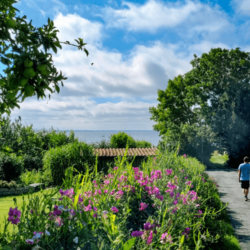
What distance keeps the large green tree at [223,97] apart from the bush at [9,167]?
1643cm

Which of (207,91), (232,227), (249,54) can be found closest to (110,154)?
(232,227)

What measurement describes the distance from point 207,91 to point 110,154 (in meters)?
15.1

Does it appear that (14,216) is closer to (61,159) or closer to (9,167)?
(61,159)

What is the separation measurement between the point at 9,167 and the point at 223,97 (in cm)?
2023

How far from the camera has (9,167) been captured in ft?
41.0

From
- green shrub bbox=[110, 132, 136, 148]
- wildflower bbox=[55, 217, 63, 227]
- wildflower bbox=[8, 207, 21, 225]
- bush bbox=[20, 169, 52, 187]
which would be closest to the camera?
wildflower bbox=[8, 207, 21, 225]

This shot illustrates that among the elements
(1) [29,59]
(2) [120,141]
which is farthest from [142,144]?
(1) [29,59]

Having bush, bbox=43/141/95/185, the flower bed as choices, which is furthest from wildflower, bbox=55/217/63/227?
bush, bbox=43/141/95/185

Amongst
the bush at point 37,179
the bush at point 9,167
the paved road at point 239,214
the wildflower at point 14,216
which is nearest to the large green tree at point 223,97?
the paved road at point 239,214

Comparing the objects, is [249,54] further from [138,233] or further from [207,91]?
[138,233]

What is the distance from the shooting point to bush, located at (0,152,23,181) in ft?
40.4

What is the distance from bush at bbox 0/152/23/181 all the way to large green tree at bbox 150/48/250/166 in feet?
53.9

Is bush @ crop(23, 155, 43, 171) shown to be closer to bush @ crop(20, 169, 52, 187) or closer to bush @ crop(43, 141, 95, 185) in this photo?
bush @ crop(20, 169, 52, 187)

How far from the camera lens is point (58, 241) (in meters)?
2.07
